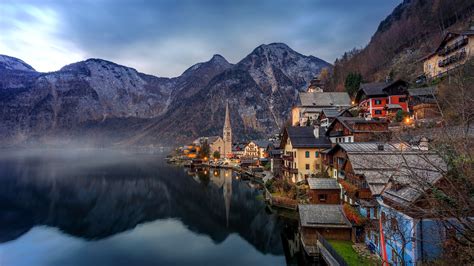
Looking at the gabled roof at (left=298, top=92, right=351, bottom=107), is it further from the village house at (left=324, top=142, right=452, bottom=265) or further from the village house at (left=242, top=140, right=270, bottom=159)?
the village house at (left=324, top=142, right=452, bottom=265)

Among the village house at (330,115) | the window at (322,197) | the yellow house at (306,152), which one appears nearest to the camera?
the window at (322,197)

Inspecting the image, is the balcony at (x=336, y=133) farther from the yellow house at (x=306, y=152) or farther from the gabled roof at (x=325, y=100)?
the gabled roof at (x=325, y=100)

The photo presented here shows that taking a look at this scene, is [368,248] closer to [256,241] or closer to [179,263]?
[256,241]

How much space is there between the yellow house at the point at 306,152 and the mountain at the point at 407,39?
3112 cm

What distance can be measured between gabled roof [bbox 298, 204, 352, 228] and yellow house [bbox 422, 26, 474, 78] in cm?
3225

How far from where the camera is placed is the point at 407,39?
85.8m

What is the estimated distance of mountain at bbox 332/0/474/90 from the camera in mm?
66750

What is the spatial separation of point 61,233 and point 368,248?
34.3 meters

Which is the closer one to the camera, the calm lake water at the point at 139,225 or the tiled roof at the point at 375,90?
the calm lake water at the point at 139,225

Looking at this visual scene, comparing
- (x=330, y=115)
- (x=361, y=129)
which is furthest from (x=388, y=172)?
(x=330, y=115)

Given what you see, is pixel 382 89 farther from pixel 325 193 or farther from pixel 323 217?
pixel 323 217

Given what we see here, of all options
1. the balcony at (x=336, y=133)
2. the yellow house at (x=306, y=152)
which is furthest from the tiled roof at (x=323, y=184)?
the yellow house at (x=306, y=152)

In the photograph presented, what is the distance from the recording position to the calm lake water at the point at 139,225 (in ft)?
83.8

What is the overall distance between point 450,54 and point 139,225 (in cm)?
5656
